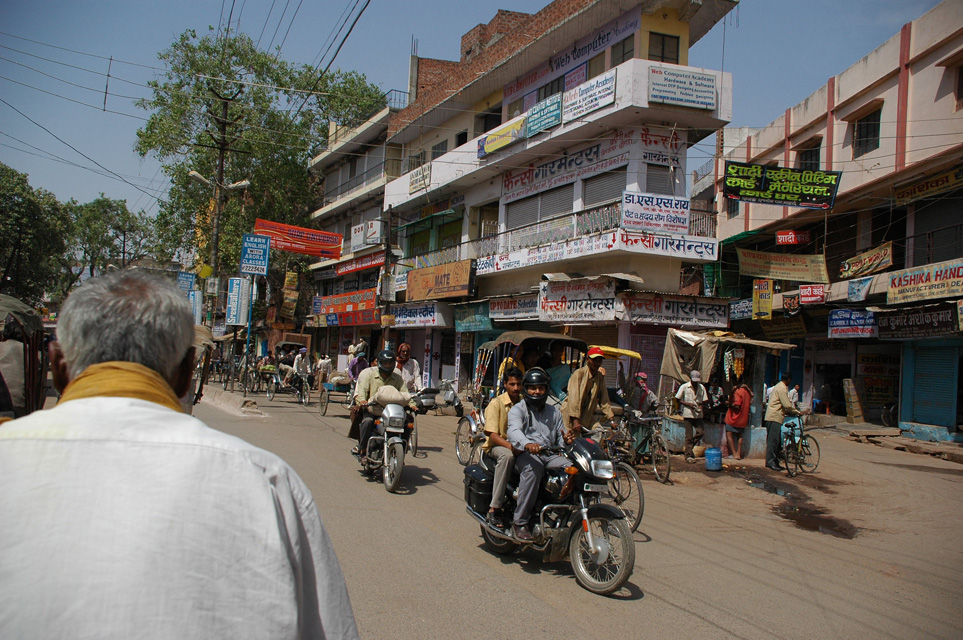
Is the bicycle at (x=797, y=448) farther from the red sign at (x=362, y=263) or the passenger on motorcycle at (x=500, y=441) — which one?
the red sign at (x=362, y=263)

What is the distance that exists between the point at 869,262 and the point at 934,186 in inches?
105

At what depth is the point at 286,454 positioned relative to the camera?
31.6 ft

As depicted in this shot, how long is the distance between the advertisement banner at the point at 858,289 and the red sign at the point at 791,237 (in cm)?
315

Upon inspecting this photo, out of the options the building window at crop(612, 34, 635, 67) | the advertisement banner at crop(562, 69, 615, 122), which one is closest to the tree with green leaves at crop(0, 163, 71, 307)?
the advertisement banner at crop(562, 69, 615, 122)

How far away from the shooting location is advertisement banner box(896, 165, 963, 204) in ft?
50.6

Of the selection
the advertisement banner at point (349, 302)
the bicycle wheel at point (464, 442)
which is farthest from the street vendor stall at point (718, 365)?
the advertisement banner at point (349, 302)

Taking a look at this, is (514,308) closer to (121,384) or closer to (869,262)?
(869,262)

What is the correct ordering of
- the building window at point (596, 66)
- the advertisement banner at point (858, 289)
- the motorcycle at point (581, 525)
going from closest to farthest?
the motorcycle at point (581, 525) → the advertisement banner at point (858, 289) → the building window at point (596, 66)

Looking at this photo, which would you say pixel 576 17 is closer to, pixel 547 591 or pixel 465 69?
pixel 465 69

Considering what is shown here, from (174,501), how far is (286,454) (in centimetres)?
904

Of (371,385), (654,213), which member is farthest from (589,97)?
(371,385)

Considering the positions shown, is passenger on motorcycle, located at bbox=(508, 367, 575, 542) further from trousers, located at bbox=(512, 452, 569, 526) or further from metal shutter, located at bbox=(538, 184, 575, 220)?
metal shutter, located at bbox=(538, 184, 575, 220)

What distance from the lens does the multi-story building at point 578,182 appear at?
1695 cm

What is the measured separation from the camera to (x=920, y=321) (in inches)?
629
